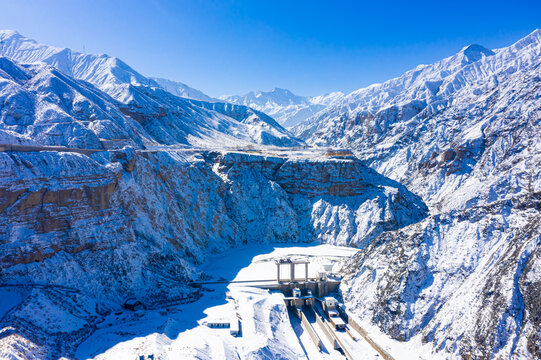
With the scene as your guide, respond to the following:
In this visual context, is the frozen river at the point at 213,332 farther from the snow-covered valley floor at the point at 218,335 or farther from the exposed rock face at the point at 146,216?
the exposed rock face at the point at 146,216

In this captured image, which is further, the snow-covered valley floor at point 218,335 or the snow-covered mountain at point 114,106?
the snow-covered mountain at point 114,106

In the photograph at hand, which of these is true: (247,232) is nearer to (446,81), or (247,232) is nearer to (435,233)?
(435,233)

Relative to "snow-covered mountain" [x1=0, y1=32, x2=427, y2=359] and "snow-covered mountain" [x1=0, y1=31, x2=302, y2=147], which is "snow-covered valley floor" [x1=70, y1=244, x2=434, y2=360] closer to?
"snow-covered mountain" [x1=0, y1=32, x2=427, y2=359]

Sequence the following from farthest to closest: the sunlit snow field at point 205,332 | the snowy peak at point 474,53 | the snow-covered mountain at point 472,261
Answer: the snowy peak at point 474,53 → the sunlit snow field at point 205,332 → the snow-covered mountain at point 472,261

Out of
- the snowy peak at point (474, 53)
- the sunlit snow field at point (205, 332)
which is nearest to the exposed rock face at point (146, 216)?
the sunlit snow field at point (205, 332)

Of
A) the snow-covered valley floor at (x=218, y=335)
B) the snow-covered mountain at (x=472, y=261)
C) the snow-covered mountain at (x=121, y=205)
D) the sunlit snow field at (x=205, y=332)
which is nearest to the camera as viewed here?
the snow-covered mountain at (x=472, y=261)

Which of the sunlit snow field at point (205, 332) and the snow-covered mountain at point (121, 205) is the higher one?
the snow-covered mountain at point (121, 205)
